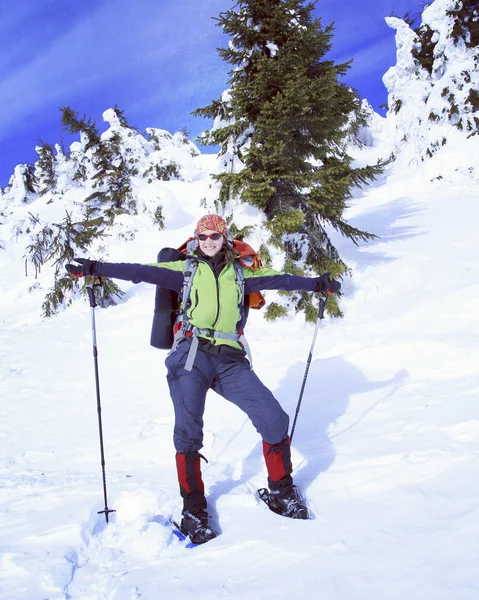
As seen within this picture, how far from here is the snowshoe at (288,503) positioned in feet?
11.2

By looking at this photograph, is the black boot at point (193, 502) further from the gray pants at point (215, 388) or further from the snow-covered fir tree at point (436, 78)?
the snow-covered fir tree at point (436, 78)

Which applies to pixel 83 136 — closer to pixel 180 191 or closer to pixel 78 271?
pixel 180 191

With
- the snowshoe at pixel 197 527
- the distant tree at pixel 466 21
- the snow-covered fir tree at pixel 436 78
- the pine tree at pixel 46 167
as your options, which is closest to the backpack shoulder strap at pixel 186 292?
the snowshoe at pixel 197 527

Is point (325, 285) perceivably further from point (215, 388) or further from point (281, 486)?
point (281, 486)

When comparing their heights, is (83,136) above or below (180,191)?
above

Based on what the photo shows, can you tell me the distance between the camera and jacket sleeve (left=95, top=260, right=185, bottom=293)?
12.4ft

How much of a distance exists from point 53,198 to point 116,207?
1980 centimetres

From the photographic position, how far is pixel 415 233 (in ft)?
46.9

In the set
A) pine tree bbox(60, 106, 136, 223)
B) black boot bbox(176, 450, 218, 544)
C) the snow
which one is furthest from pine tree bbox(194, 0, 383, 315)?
pine tree bbox(60, 106, 136, 223)

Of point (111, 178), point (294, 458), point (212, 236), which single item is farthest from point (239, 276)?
point (111, 178)

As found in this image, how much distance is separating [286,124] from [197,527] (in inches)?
365

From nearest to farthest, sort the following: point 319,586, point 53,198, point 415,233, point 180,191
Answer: point 319,586
point 415,233
point 180,191
point 53,198

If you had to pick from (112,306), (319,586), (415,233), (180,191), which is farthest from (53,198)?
(319,586)

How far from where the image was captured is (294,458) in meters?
4.62
